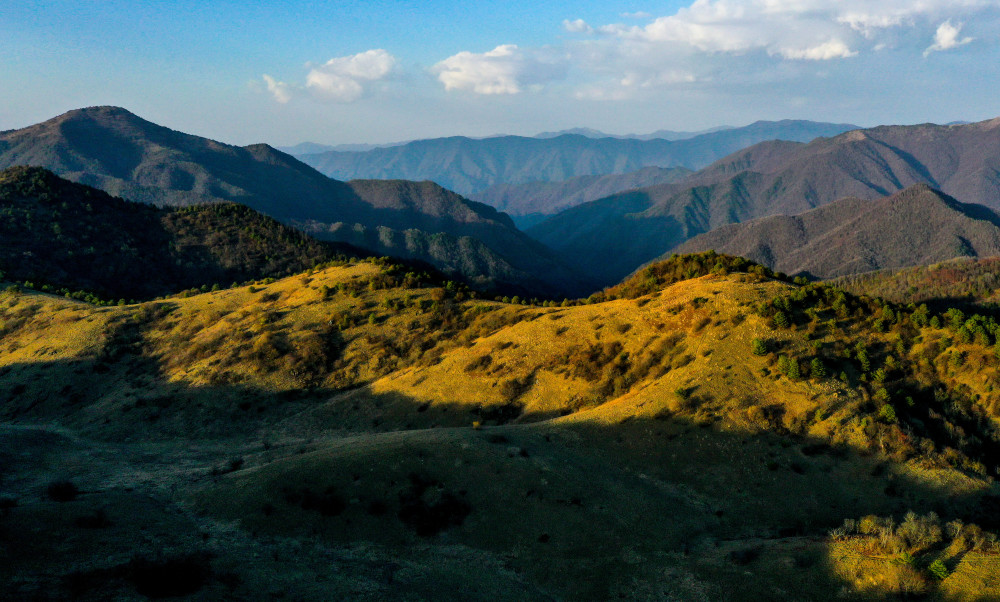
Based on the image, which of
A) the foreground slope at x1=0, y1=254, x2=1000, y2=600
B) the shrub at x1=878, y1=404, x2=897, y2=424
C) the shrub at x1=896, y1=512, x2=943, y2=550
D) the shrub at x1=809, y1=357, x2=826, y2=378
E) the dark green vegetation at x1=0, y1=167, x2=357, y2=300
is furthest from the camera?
the dark green vegetation at x1=0, y1=167, x2=357, y2=300

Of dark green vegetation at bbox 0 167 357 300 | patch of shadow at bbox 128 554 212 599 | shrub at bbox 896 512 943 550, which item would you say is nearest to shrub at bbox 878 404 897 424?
shrub at bbox 896 512 943 550

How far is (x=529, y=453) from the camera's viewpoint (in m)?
35.2

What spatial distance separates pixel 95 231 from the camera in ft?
538

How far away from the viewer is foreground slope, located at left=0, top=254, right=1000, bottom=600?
23.0 m

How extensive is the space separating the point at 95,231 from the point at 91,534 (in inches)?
7096

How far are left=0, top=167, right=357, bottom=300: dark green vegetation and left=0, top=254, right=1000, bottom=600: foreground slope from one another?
88615 mm

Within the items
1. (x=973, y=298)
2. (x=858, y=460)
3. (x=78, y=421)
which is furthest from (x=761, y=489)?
(x=973, y=298)

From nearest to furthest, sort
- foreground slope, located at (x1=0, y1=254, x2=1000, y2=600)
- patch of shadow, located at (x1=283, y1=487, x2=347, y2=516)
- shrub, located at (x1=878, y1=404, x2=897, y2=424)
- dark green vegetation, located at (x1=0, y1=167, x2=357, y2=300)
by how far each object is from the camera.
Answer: foreground slope, located at (x1=0, y1=254, x2=1000, y2=600) → patch of shadow, located at (x1=283, y1=487, x2=347, y2=516) → shrub, located at (x1=878, y1=404, x2=897, y2=424) → dark green vegetation, located at (x1=0, y1=167, x2=357, y2=300)

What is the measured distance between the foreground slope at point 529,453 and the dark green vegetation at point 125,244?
88615 mm

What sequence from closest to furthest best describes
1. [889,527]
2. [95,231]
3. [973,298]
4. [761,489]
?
[889,527] < [761,489] < [95,231] < [973,298]

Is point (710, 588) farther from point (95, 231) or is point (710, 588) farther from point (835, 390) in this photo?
point (95, 231)

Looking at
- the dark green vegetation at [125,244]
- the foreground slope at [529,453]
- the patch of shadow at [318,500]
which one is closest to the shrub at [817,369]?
the foreground slope at [529,453]

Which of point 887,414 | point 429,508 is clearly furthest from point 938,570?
point 429,508

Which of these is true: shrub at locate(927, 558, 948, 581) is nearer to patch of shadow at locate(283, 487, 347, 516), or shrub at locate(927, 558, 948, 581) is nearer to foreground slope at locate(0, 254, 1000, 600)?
foreground slope at locate(0, 254, 1000, 600)
